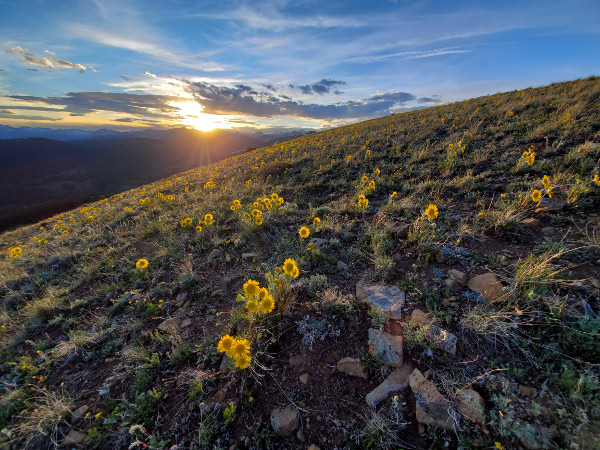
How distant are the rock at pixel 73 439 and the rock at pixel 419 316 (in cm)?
391

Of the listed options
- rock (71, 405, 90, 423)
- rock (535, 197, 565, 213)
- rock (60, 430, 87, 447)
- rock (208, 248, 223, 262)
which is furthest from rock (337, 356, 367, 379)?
rock (535, 197, 565, 213)

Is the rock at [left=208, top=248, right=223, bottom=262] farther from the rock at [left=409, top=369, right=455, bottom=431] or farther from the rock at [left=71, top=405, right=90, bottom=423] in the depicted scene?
the rock at [left=409, top=369, right=455, bottom=431]

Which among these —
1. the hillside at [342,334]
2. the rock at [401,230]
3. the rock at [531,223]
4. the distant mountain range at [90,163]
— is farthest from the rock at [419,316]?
the distant mountain range at [90,163]

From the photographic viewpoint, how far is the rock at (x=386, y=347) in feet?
8.27

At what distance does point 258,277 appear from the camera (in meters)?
4.45

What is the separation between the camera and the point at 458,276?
3285mm

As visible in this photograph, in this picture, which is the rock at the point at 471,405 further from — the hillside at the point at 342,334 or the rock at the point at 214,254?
the rock at the point at 214,254

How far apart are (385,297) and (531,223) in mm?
2919

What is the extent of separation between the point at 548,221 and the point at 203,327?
19.3 ft

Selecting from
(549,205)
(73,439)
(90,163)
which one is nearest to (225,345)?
(73,439)

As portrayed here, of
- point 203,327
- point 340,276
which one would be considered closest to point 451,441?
point 340,276

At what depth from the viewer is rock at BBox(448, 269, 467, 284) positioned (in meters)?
3.23

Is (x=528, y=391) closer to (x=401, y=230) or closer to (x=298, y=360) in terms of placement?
(x=298, y=360)

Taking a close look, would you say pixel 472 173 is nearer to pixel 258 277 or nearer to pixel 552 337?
pixel 552 337
